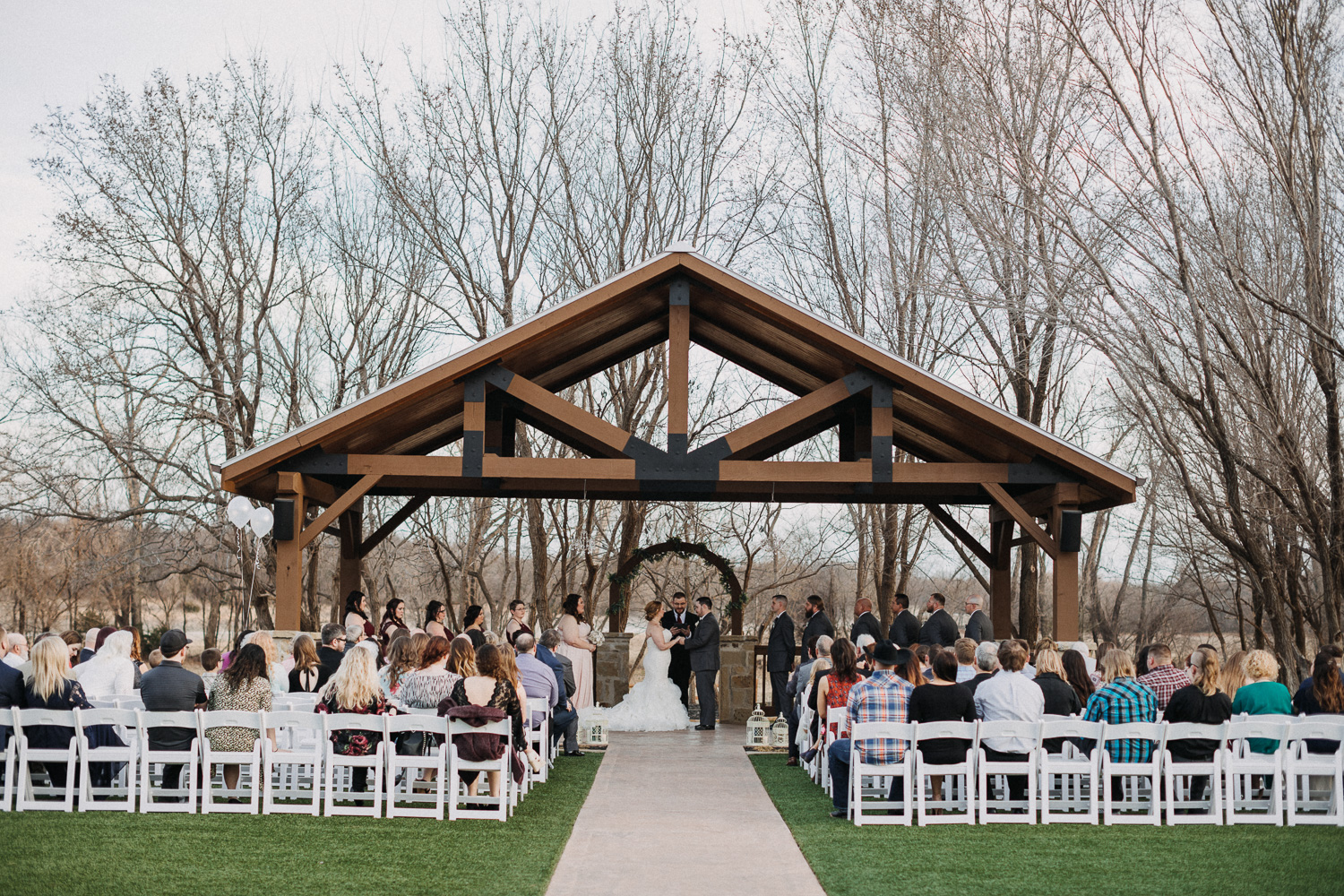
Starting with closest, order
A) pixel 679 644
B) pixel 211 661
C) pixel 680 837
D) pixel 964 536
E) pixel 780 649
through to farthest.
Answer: pixel 680 837 < pixel 211 661 < pixel 780 649 < pixel 679 644 < pixel 964 536

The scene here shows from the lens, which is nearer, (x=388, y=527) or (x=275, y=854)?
(x=275, y=854)

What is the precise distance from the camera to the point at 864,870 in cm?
673

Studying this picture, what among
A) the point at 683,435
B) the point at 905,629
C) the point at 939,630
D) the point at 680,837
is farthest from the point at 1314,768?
the point at 683,435

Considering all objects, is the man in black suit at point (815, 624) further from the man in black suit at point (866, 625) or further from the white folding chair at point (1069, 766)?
the white folding chair at point (1069, 766)

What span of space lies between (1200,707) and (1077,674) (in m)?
1.34

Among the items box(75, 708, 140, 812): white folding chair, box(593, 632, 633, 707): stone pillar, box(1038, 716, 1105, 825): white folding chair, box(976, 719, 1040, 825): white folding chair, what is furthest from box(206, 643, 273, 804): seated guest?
box(593, 632, 633, 707): stone pillar

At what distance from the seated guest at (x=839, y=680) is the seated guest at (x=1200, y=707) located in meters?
2.36

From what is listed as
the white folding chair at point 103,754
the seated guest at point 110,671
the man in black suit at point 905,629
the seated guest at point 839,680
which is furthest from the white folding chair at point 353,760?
the man in black suit at point 905,629

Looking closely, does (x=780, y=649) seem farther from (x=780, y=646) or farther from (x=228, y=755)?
(x=228, y=755)

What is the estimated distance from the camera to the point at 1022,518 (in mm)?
12859

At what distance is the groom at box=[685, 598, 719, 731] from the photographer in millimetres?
15062

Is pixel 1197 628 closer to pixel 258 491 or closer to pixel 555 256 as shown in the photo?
pixel 555 256

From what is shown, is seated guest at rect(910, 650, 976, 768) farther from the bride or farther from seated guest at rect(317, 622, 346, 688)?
the bride

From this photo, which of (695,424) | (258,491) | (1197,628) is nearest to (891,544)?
(695,424)
